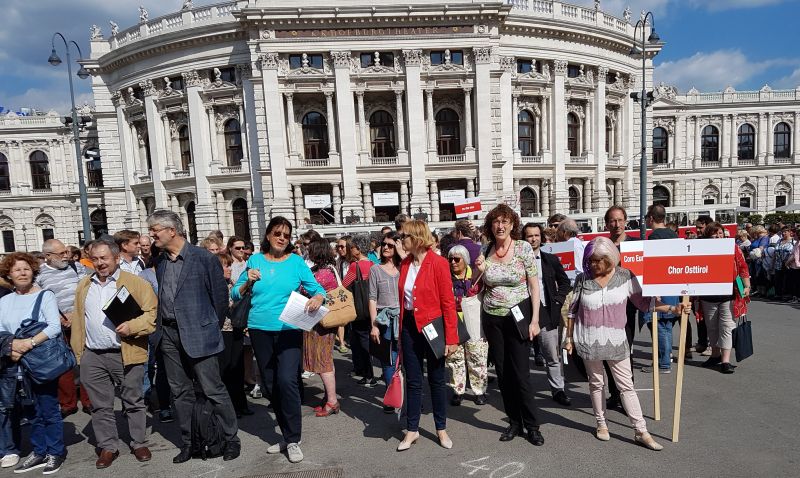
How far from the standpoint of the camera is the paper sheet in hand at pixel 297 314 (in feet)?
13.1

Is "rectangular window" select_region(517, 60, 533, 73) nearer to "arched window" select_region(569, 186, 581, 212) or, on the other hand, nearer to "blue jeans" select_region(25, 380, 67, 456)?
"arched window" select_region(569, 186, 581, 212)

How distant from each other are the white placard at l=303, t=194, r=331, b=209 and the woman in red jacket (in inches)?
1019

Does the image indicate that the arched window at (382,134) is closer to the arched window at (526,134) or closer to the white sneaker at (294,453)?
the arched window at (526,134)

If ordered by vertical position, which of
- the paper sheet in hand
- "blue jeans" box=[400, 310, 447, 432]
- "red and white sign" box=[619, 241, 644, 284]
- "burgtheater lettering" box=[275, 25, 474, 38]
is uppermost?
"burgtheater lettering" box=[275, 25, 474, 38]

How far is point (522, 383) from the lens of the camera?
420 centimetres

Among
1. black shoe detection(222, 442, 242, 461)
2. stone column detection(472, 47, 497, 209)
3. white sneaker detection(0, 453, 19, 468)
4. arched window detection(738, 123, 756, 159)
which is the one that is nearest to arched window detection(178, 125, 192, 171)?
stone column detection(472, 47, 497, 209)

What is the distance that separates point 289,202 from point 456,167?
11892mm

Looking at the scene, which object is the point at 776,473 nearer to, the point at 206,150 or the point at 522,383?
the point at 522,383

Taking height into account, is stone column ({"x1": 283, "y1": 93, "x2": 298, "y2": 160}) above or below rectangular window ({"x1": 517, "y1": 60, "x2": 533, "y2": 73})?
below

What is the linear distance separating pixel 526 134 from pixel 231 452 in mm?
32835

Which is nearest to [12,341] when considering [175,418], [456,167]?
[175,418]

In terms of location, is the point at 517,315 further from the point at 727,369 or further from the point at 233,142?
the point at 233,142

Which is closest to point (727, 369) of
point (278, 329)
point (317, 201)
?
point (278, 329)

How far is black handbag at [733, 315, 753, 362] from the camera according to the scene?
5770mm
